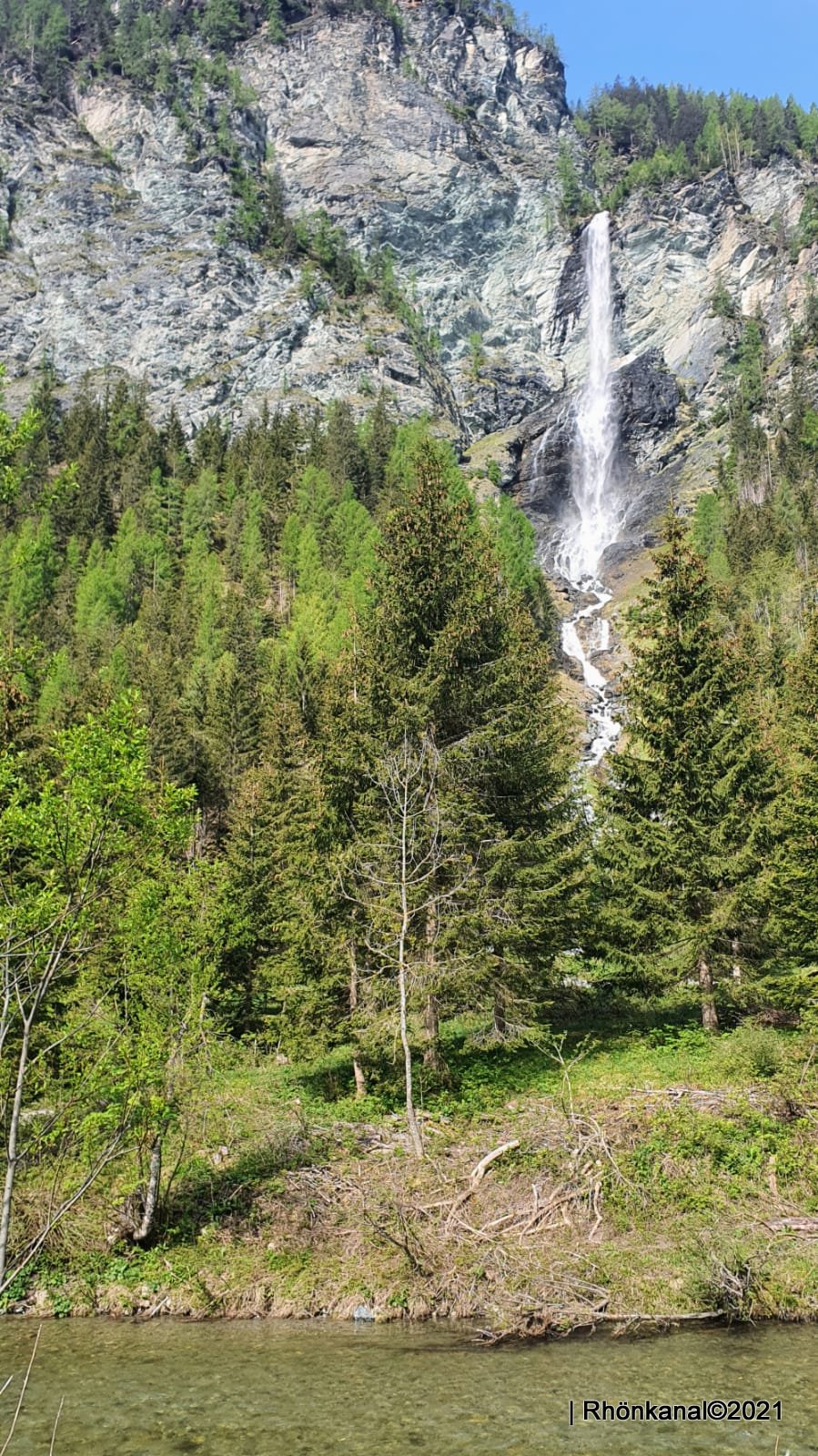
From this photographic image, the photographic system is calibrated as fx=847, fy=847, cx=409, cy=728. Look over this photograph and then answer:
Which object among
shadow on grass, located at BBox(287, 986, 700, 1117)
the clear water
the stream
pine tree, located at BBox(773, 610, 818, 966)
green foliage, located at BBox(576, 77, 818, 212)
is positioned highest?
green foliage, located at BBox(576, 77, 818, 212)

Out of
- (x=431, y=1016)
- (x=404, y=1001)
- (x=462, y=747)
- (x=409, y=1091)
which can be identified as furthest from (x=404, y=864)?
(x=409, y=1091)

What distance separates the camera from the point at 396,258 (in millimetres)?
147875

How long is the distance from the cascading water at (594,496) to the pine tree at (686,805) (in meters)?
36.5

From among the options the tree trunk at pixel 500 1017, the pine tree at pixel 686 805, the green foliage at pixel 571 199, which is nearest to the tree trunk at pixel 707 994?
the pine tree at pixel 686 805

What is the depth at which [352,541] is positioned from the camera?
72.2m

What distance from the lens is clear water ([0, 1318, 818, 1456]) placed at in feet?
27.5

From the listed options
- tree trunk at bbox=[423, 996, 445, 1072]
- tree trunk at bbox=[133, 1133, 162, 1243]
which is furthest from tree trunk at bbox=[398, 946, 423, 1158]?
tree trunk at bbox=[133, 1133, 162, 1243]

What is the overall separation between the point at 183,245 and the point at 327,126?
4540 cm

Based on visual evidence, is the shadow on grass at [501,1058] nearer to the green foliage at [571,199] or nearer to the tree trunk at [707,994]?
the tree trunk at [707,994]

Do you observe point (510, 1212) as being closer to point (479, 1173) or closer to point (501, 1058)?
point (479, 1173)

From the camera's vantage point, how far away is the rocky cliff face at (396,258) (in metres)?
123

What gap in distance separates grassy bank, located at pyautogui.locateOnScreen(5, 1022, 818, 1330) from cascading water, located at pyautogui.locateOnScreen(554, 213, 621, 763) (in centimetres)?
4239

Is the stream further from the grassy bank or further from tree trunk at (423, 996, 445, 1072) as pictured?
the grassy bank

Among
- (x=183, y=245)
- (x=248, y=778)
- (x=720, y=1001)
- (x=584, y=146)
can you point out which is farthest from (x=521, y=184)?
(x=720, y=1001)
